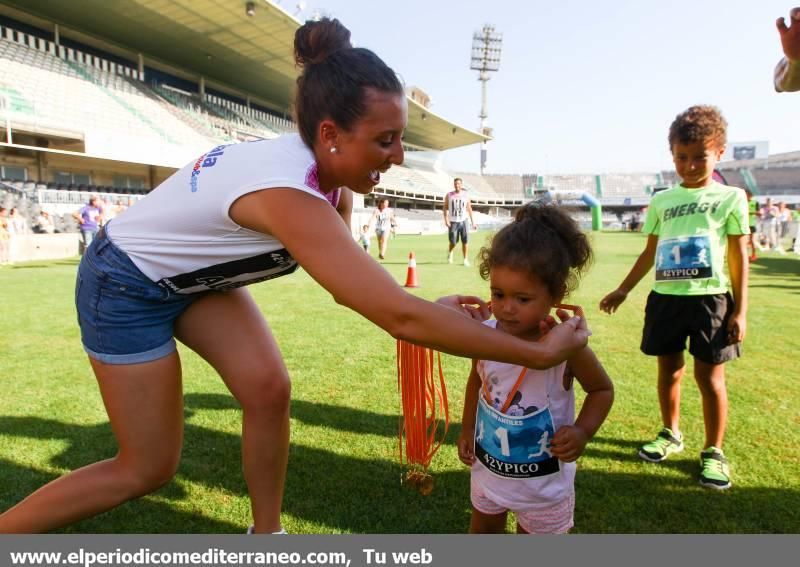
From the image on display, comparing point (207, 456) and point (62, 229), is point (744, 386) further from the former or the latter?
point (62, 229)

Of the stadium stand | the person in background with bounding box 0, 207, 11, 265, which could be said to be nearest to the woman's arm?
the stadium stand

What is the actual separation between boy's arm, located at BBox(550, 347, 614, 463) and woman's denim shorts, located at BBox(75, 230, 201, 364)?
4.72 feet

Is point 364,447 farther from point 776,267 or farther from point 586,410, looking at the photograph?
point 776,267

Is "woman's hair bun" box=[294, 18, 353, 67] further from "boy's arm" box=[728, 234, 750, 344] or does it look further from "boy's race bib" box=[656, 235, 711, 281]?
"boy's arm" box=[728, 234, 750, 344]

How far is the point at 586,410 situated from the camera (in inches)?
73.5

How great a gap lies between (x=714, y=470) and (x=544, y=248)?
1.87 m

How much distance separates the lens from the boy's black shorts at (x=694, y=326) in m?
2.89

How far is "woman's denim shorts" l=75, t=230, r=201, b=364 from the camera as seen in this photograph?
6.02 feet

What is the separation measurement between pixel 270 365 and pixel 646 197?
77074mm

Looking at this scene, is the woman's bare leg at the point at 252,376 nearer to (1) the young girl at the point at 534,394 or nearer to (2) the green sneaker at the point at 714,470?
(1) the young girl at the point at 534,394

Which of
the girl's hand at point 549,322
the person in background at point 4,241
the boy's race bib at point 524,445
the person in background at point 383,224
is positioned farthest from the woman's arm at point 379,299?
the person in background at point 4,241

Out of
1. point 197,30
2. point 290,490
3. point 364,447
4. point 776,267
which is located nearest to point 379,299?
point 290,490

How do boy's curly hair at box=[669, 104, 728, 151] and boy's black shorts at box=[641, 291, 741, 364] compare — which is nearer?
boy's curly hair at box=[669, 104, 728, 151]

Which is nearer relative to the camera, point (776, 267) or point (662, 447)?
point (662, 447)
